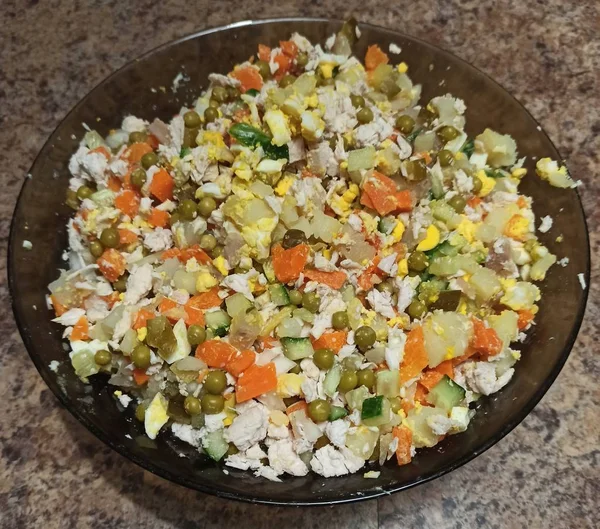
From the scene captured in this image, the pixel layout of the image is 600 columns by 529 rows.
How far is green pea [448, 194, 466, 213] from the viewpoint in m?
1.80

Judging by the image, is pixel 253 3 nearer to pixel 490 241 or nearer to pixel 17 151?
pixel 17 151

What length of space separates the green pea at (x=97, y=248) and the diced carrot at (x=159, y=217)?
174 millimetres

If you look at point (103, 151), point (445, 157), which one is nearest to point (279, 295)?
point (445, 157)

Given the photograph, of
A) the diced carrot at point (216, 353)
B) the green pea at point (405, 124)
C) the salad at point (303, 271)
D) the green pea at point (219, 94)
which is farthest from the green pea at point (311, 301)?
the green pea at point (219, 94)

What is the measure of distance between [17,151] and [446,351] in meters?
1.82

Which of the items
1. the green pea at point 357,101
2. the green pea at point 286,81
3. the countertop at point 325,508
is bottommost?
the countertop at point 325,508

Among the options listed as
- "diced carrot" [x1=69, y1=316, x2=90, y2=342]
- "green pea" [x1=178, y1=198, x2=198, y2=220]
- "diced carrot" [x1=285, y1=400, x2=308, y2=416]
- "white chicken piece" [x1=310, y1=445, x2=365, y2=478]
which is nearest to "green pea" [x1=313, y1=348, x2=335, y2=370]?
"diced carrot" [x1=285, y1=400, x2=308, y2=416]

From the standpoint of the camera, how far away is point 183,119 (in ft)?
6.43

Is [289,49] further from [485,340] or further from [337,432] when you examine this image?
[337,432]

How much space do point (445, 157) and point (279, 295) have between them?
0.68 meters

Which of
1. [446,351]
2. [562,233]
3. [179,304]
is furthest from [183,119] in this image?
[562,233]

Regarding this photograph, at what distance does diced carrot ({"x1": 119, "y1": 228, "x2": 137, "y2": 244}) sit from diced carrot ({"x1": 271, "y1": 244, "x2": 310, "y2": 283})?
0.45m

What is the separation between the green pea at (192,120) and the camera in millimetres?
1920

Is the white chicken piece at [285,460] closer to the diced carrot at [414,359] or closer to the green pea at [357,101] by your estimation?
the diced carrot at [414,359]
